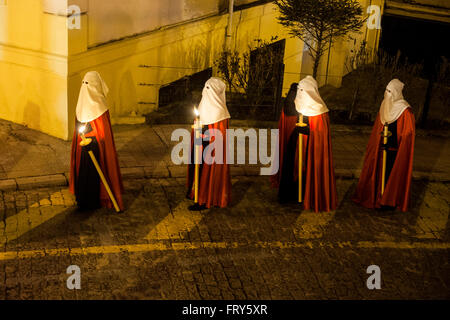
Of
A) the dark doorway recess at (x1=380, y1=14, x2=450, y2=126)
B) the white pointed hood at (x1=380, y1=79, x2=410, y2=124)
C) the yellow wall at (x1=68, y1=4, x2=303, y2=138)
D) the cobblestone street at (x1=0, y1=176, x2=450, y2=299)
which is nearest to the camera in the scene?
the cobblestone street at (x1=0, y1=176, x2=450, y2=299)

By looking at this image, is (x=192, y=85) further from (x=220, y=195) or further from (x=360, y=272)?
(x=360, y=272)

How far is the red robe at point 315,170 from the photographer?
8477 millimetres

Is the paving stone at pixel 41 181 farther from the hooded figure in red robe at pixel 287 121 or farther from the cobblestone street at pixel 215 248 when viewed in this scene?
the hooded figure in red robe at pixel 287 121

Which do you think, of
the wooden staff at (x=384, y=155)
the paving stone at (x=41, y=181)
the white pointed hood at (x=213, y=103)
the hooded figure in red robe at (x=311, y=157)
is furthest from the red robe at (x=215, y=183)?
the wooden staff at (x=384, y=155)

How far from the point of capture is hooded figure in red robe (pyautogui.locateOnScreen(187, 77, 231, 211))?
8102mm

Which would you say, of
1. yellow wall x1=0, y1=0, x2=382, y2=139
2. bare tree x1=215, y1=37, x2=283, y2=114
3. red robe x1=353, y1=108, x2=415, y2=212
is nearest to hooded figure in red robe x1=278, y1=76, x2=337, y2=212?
red robe x1=353, y1=108, x2=415, y2=212

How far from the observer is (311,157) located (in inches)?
336

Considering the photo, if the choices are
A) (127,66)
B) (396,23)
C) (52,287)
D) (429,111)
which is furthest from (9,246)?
(396,23)

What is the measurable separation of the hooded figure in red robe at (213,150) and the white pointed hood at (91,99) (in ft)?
4.11

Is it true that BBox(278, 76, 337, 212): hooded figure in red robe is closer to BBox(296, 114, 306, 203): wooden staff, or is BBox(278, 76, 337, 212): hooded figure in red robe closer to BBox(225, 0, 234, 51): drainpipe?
BBox(296, 114, 306, 203): wooden staff

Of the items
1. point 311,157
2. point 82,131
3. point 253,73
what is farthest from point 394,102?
point 253,73

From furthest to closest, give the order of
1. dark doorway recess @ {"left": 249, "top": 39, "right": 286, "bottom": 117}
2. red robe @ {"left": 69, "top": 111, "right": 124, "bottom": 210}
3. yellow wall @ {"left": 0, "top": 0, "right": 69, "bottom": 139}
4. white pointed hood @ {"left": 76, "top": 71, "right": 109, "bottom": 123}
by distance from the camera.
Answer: dark doorway recess @ {"left": 249, "top": 39, "right": 286, "bottom": 117}, yellow wall @ {"left": 0, "top": 0, "right": 69, "bottom": 139}, red robe @ {"left": 69, "top": 111, "right": 124, "bottom": 210}, white pointed hood @ {"left": 76, "top": 71, "right": 109, "bottom": 123}

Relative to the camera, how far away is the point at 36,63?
418 inches

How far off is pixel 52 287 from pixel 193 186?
2671mm
